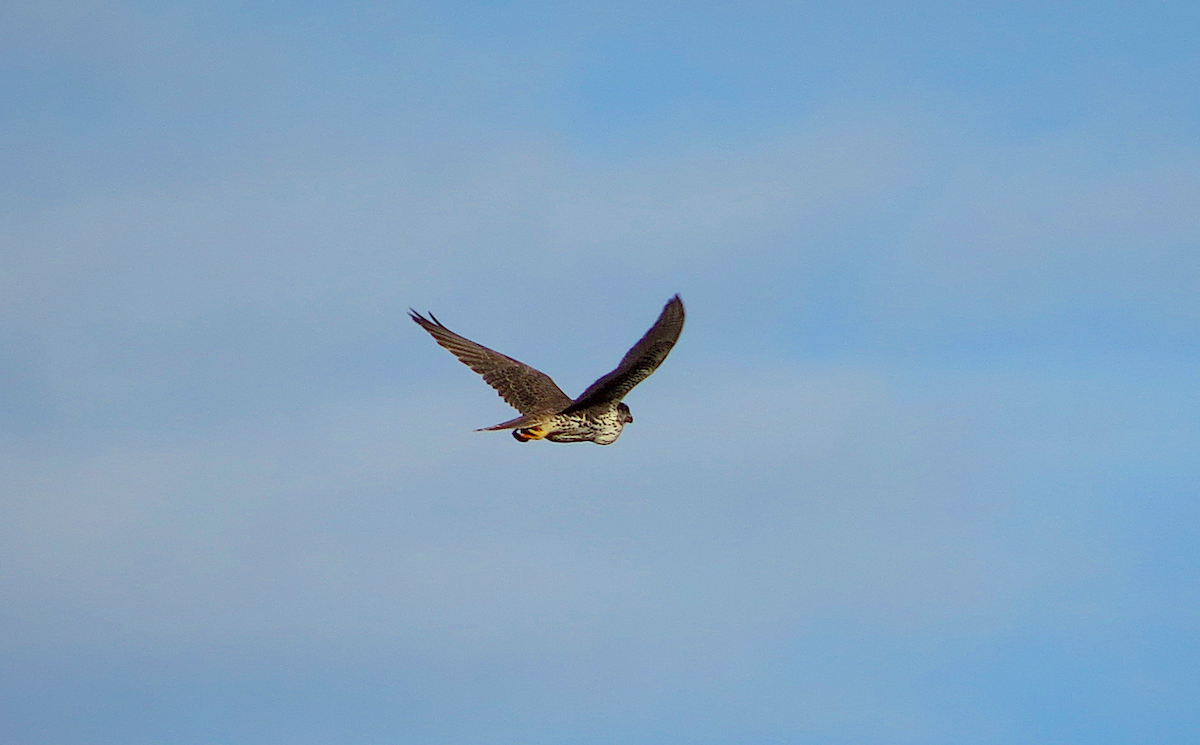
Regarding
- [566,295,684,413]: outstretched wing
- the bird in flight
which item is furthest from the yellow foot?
[566,295,684,413]: outstretched wing

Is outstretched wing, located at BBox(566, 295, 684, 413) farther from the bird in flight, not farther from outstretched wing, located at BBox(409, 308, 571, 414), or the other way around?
outstretched wing, located at BBox(409, 308, 571, 414)

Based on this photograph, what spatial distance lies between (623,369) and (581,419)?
6.45ft

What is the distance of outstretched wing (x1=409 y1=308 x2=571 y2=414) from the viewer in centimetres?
3005

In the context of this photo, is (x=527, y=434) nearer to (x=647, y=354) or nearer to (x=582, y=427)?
(x=582, y=427)

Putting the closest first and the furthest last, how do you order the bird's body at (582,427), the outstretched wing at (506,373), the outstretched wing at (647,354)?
the outstretched wing at (647,354) < the bird's body at (582,427) < the outstretched wing at (506,373)

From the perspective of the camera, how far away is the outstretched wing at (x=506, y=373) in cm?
3005

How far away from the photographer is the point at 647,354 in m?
26.7

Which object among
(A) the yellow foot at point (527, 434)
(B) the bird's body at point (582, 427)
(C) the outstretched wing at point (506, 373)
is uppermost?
(C) the outstretched wing at point (506, 373)

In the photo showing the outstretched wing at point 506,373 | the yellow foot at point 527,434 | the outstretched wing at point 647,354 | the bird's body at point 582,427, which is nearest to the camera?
the outstretched wing at point 647,354

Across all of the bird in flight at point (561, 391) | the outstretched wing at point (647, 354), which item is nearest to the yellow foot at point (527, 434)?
the bird in flight at point (561, 391)

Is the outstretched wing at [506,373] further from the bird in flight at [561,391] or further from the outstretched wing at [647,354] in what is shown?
the outstretched wing at [647,354]

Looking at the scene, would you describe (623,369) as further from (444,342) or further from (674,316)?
(444,342)

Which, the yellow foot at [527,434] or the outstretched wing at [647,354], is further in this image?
the yellow foot at [527,434]

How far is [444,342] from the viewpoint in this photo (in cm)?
3153
